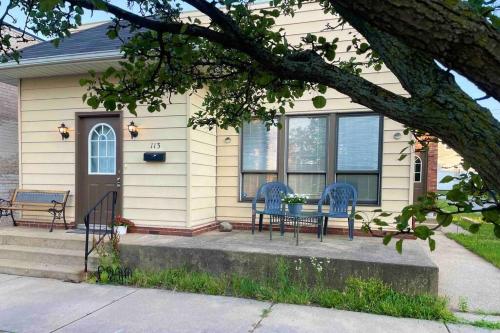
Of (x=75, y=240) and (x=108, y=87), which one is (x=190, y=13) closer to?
(x=75, y=240)

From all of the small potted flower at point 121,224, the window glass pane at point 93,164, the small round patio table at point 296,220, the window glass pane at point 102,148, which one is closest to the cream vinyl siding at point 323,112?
the small round patio table at point 296,220

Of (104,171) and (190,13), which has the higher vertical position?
(190,13)

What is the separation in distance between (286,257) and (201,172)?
2.56 m

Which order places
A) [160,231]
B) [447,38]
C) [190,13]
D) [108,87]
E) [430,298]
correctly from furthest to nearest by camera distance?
[190,13], [160,231], [430,298], [108,87], [447,38]

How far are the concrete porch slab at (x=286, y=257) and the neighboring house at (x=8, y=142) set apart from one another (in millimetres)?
5538

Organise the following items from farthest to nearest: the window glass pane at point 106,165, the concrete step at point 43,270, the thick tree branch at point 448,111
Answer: the window glass pane at point 106,165, the concrete step at point 43,270, the thick tree branch at point 448,111

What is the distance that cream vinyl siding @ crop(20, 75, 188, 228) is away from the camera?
612 cm

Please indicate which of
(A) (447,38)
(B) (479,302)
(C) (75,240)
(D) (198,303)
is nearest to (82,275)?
(C) (75,240)

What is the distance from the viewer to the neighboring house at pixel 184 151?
6.14m

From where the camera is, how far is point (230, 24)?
5.21ft

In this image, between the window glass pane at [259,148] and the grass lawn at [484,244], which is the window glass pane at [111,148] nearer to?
the window glass pane at [259,148]

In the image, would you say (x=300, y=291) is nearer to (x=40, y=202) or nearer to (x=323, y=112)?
(x=323, y=112)

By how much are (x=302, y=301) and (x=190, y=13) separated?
5.58 m

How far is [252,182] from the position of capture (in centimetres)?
696
